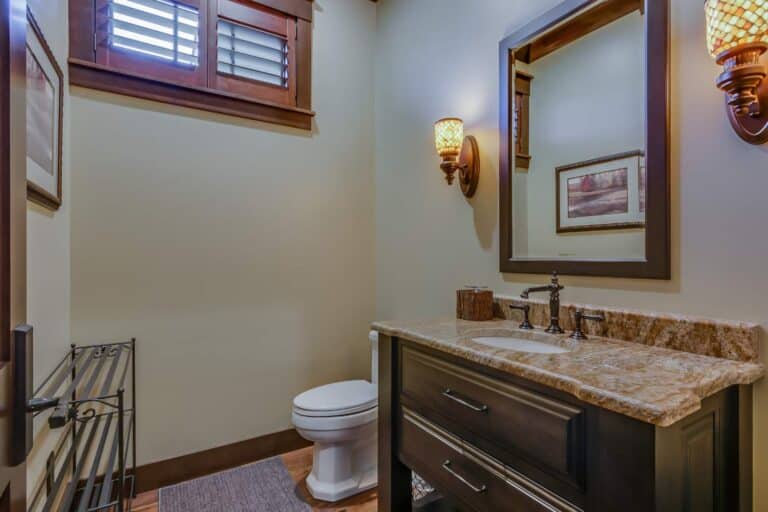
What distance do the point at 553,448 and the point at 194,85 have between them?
2305mm

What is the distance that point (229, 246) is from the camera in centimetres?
220

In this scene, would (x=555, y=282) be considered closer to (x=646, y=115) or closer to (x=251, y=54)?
(x=646, y=115)

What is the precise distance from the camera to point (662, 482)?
0.78 meters

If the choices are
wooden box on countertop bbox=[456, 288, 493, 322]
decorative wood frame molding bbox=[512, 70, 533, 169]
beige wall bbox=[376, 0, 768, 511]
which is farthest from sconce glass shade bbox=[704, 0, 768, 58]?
wooden box on countertop bbox=[456, 288, 493, 322]

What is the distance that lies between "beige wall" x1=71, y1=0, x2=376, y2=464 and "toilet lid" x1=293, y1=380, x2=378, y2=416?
1.38ft

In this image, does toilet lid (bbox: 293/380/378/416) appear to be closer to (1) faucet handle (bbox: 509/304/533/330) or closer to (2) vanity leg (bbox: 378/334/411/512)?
(2) vanity leg (bbox: 378/334/411/512)

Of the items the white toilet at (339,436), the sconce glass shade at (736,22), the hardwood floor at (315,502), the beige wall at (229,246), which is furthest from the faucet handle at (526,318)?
the beige wall at (229,246)

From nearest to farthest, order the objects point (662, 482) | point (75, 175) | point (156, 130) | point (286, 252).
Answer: point (662, 482), point (75, 175), point (156, 130), point (286, 252)

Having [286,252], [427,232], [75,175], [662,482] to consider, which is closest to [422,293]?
[427,232]

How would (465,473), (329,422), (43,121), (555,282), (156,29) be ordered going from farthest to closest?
1. (156,29)
2. (329,422)
3. (555,282)
4. (43,121)
5. (465,473)

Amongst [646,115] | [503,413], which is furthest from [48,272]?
[646,115]

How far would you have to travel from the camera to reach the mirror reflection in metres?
1.33

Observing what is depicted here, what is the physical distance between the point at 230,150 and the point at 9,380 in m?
1.82

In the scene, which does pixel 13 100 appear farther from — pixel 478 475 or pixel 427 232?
pixel 427 232
